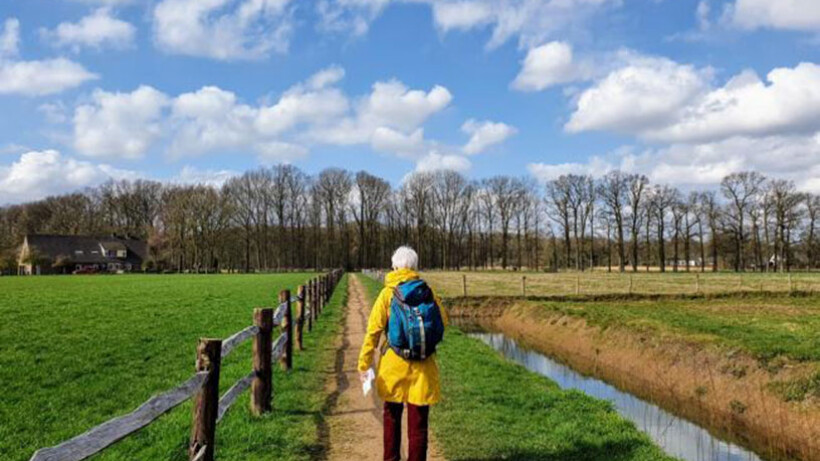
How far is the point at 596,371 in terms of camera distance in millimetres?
15297

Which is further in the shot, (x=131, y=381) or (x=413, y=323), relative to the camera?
(x=131, y=381)

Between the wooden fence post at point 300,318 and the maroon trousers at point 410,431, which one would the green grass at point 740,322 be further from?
the maroon trousers at point 410,431

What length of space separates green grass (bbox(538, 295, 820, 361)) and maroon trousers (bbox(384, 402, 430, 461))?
31.7 feet

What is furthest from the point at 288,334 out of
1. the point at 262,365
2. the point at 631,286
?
the point at 631,286

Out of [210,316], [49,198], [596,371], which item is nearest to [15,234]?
[49,198]

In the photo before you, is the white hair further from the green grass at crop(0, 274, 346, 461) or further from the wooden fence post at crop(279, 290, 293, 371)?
the wooden fence post at crop(279, 290, 293, 371)

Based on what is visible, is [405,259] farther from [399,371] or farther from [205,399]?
[205,399]

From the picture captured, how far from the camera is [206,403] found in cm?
533

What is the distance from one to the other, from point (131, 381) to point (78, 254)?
91.8 metres

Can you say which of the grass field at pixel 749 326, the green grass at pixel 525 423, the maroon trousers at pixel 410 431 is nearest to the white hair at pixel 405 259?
the maroon trousers at pixel 410 431

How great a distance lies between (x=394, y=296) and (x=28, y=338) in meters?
11.9

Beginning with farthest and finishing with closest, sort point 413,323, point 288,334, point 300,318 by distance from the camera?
point 300,318, point 288,334, point 413,323

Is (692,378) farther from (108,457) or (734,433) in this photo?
(108,457)

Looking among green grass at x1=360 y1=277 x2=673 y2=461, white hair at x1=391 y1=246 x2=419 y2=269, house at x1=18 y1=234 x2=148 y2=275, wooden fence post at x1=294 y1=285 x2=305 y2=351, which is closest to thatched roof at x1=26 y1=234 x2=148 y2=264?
house at x1=18 y1=234 x2=148 y2=275
